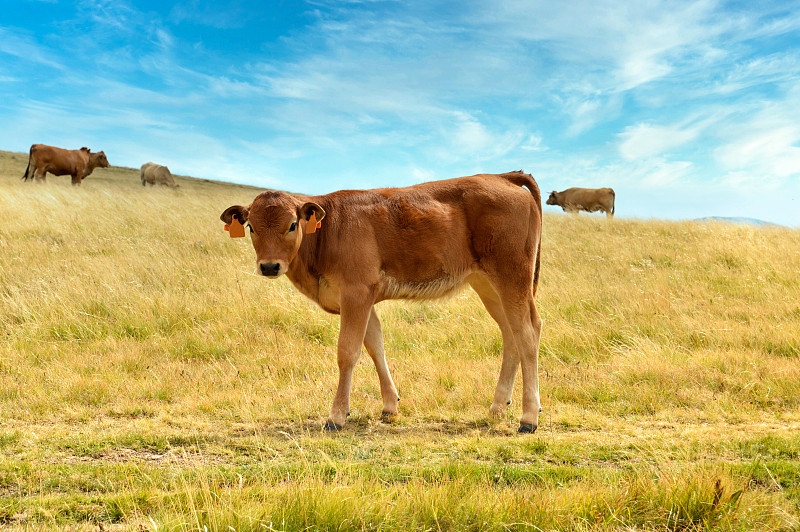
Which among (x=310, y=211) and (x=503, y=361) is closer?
(x=310, y=211)

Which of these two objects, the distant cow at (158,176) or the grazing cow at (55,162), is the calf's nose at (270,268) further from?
the distant cow at (158,176)

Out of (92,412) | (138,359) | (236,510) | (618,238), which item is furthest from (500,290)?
(618,238)

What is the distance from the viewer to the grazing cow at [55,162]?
100 feet

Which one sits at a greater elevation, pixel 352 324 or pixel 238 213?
pixel 238 213

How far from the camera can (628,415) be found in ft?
24.7

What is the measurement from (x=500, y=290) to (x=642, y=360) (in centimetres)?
316

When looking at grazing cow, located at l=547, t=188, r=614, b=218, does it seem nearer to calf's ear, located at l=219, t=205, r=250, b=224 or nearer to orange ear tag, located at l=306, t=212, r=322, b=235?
orange ear tag, located at l=306, t=212, r=322, b=235

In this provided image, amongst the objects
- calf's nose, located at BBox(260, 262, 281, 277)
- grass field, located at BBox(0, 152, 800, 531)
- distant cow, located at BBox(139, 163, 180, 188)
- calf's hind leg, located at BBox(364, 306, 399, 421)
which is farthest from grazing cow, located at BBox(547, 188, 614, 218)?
calf's nose, located at BBox(260, 262, 281, 277)

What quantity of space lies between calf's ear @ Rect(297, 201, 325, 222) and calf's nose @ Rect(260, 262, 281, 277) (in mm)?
612

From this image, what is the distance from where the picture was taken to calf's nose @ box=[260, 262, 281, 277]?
6.31 metres

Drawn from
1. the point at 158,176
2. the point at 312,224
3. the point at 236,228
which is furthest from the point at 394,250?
the point at 158,176

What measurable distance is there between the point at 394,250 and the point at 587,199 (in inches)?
1270

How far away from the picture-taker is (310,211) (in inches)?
263

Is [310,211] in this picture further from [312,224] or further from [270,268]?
[270,268]
